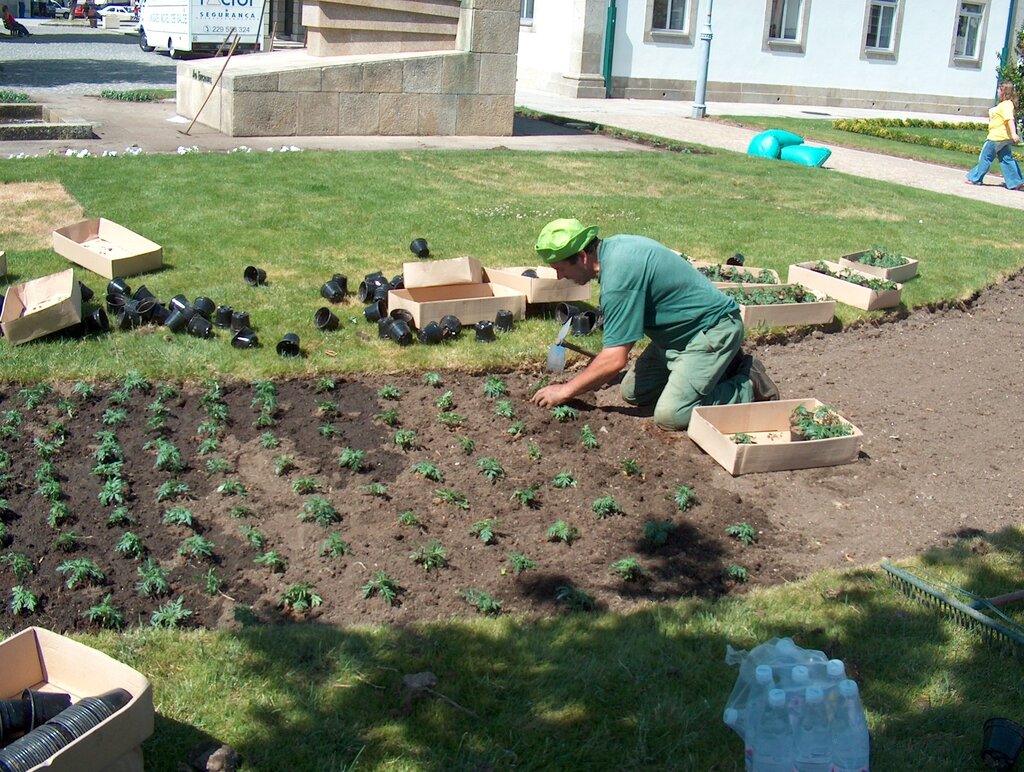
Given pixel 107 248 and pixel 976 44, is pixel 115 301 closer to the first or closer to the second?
pixel 107 248

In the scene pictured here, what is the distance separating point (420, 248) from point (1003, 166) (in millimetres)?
11960

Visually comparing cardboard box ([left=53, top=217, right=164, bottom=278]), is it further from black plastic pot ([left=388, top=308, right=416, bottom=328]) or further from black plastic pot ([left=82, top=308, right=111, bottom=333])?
black plastic pot ([left=388, top=308, right=416, bottom=328])

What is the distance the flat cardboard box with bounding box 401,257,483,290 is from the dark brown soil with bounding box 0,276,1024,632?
111cm

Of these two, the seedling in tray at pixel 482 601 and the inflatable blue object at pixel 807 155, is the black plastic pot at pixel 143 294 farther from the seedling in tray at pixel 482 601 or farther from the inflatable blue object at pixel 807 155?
the inflatable blue object at pixel 807 155

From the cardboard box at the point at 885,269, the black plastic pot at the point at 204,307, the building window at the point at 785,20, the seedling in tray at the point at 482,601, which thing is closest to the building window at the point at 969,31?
the building window at the point at 785,20

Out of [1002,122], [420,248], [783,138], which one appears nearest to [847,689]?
[420,248]

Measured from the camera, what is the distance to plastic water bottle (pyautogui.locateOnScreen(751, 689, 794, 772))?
3.38 metres

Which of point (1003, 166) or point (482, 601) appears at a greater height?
point (1003, 166)

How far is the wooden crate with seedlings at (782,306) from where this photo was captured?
811 centimetres

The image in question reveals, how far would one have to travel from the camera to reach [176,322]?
7285 millimetres

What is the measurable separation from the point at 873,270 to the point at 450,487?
5.38 m

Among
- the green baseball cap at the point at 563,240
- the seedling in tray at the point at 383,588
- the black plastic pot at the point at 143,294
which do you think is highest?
the green baseball cap at the point at 563,240

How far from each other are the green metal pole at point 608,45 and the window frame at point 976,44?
1220 centimetres

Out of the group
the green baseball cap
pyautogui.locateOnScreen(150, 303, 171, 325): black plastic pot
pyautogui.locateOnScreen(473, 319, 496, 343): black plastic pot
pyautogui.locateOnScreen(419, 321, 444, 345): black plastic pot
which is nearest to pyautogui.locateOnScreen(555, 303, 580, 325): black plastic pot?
pyautogui.locateOnScreen(473, 319, 496, 343): black plastic pot
